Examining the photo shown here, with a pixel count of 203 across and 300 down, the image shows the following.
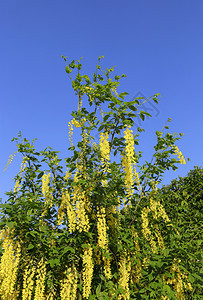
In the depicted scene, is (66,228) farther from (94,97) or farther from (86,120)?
(94,97)

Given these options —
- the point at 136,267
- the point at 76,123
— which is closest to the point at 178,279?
the point at 136,267

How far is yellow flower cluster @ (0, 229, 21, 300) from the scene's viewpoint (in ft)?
12.4

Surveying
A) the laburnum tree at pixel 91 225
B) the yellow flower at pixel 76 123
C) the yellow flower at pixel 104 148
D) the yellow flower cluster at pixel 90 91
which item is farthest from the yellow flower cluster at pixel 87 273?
the yellow flower cluster at pixel 90 91

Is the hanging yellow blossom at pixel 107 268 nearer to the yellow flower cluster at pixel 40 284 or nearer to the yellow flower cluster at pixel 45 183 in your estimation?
the yellow flower cluster at pixel 40 284

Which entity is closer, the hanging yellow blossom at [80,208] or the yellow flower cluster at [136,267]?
the hanging yellow blossom at [80,208]

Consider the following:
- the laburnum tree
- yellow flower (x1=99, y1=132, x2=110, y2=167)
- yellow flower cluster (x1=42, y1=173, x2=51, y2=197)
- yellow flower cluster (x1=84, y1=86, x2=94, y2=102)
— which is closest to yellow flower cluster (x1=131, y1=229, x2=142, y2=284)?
the laburnum tree

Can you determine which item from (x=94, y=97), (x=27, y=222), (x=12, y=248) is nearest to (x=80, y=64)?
(x=94, y=97)

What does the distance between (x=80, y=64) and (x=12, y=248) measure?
361cm

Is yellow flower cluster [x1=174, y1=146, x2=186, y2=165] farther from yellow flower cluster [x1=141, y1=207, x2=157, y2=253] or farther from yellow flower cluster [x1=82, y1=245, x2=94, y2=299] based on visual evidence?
yellow flower cluster [x1=82, y1=245, x2=94, y2=299]

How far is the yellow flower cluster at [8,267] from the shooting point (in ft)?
12.4

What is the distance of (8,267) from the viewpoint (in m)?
3.85

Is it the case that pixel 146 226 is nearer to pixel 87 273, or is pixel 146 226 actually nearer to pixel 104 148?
pixel 87 273

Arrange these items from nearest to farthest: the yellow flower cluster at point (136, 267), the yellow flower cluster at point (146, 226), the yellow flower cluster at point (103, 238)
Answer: the yellow flower cluster at point (103, 238) → the yellow flower cluster at point (136, 267) → the yellow flower cluster at point (146, 226)

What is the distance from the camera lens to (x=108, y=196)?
13.3 feet
